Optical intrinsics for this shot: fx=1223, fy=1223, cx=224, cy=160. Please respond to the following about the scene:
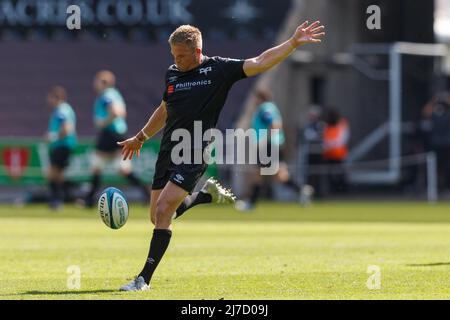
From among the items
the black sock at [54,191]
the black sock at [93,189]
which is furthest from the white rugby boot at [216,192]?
the black sock at [54,191]

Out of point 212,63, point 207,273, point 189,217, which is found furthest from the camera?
point 189,217

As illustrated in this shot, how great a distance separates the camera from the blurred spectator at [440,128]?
99.3ft

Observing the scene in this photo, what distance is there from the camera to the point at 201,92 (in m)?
10.9

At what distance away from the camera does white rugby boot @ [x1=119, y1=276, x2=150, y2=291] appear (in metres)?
10.3

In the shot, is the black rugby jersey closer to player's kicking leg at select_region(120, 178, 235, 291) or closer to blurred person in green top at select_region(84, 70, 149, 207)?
player's kicking leg at select_region(120, 178, 235, 291)

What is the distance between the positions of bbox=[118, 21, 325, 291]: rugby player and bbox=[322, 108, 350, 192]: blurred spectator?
762 inches

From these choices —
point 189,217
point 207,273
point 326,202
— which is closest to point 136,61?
point 326,202

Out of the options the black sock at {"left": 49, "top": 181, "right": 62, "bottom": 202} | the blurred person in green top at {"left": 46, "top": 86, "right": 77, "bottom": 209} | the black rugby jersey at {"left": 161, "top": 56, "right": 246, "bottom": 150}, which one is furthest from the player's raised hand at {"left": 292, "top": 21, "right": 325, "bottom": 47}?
the blurred person in green top at {"left": 46, "top": 86, "right": 77, "bottom": 209}

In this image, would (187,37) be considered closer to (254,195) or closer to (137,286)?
(137,286)

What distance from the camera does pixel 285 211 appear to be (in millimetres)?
25141

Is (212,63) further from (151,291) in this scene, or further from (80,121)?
(80,121)

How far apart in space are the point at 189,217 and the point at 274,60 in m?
12.6

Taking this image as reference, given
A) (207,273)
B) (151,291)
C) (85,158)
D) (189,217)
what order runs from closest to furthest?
(151,291)
(207,273)
(189,217)
(85,158)

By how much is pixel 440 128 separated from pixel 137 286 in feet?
68.8
